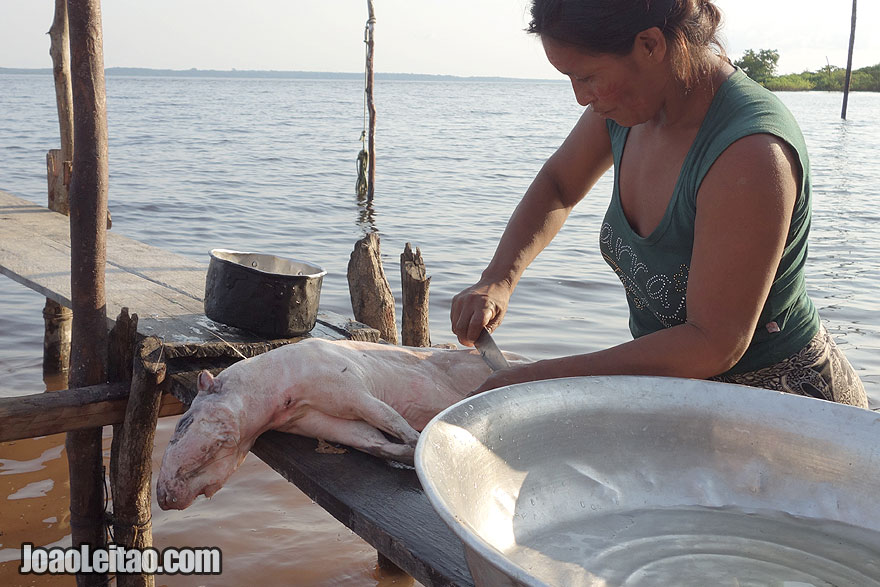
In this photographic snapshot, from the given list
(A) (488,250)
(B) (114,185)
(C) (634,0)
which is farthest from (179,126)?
(C) (634,0)

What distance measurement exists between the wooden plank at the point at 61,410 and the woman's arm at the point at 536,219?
5.98 feet

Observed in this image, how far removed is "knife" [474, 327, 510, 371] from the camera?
2617 millimetres

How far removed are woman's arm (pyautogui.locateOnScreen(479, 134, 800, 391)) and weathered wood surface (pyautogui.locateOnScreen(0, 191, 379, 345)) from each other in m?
2.18

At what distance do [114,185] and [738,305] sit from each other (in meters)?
15.8

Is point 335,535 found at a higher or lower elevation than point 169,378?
lower

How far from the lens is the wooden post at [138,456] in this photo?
3398mm

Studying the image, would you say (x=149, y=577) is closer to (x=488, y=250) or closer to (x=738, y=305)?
(x=738, y=305)

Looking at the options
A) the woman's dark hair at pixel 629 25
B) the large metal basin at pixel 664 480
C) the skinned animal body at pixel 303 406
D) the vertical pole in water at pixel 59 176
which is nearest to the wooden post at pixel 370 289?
the skinned animal body at pixel 303 406

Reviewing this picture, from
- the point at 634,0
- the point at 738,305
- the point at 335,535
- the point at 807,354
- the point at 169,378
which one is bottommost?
the point at 335,535

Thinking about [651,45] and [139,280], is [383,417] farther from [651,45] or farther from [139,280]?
[139,280]

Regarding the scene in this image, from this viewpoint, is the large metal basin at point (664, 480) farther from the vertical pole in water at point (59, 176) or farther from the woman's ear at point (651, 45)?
the vertical pole in water at point (59, 176)

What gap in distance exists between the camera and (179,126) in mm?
30078

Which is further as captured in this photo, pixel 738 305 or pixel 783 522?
pixel 738 305

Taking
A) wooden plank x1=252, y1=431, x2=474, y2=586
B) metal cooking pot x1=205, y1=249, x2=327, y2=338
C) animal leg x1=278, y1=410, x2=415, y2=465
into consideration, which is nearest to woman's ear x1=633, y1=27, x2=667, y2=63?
wooden plank x1=252, y1=431, x2=474, y2=586
